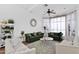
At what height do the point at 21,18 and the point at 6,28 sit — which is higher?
the point at 21,18

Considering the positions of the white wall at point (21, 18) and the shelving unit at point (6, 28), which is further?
the white wall at point (21, 18)

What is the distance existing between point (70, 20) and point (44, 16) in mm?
3515

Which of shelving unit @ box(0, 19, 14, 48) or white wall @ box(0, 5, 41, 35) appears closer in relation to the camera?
shelving unit @ box(0, 19, 14, 48)

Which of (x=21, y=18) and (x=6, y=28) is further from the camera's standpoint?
(x=21, y=18)

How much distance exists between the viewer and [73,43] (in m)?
3.43

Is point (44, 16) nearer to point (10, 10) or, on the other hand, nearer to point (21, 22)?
point (21, 22)

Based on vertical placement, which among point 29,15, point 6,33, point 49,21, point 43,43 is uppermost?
point 29,15

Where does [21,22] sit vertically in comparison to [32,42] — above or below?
above

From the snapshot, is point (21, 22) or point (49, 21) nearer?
point (49, 21)
